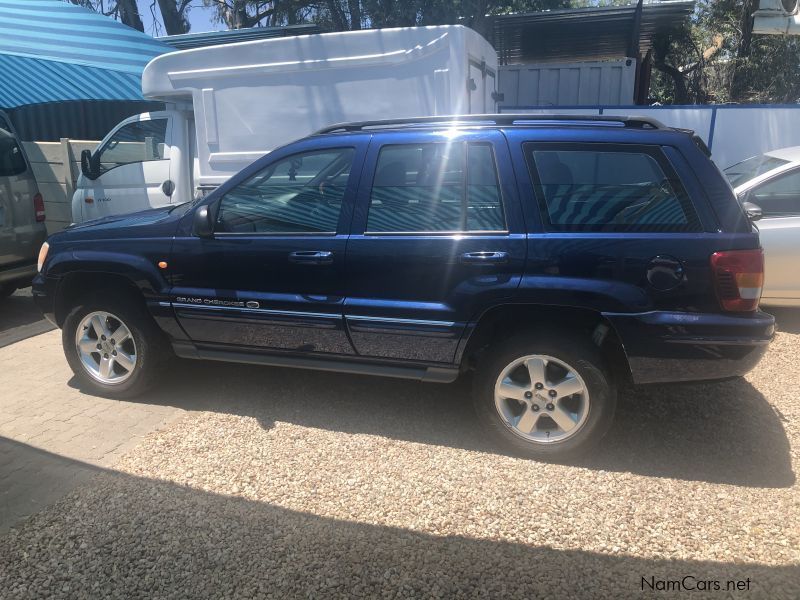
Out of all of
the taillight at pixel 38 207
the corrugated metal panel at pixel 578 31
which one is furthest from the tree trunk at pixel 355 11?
the taillight at pixel 38 207

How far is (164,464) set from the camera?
357 centimetres

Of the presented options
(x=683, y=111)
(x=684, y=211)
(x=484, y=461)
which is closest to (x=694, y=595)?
(x=484, y=461)

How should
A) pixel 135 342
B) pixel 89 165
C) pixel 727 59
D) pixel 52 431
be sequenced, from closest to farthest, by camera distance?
pixel 52 431, pixel 135 342, pixel 89 165, pixel 727 59

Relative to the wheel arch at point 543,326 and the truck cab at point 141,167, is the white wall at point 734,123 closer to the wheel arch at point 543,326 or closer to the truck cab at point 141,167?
the truck cab at point 141,167

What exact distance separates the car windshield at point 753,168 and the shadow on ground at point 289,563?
4427mm

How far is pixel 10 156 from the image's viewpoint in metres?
6.65

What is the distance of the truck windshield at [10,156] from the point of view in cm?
654

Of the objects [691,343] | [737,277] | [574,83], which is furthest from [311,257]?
[574,83]

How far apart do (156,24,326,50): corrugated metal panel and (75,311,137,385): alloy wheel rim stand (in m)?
12.3

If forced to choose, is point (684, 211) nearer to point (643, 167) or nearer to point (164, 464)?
point (643, 167)

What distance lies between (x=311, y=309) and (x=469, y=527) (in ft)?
5.08

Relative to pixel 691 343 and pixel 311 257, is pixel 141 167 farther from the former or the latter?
pixel 691 343

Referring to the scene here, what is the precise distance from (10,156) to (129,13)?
18573mm

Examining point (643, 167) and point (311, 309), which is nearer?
point (643, 167)
